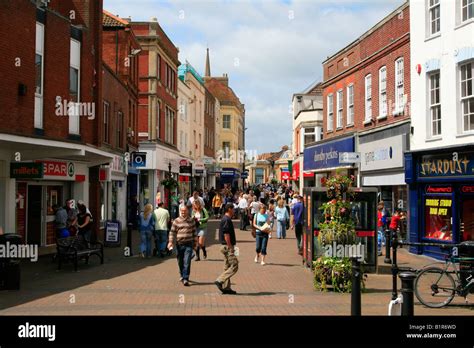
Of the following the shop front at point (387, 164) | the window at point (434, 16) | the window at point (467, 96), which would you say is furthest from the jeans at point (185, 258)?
the window at point (434, 16)

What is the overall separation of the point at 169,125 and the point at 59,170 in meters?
20.6

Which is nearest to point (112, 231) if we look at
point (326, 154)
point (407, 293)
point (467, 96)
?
point (467, 96)

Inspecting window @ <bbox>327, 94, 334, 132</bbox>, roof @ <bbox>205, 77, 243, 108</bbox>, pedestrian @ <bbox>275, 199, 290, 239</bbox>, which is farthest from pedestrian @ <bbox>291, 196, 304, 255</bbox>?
roof @ <bbox>205, 77, 243, 108</bbox>

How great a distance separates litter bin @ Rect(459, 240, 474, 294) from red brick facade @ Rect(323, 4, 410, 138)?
9.60m

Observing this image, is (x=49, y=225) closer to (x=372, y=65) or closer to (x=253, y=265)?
(x=253, y=265)

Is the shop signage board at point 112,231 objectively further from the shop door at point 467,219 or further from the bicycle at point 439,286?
the bicycle at point 439,286

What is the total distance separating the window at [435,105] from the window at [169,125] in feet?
75.1

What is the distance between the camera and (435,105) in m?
17.5

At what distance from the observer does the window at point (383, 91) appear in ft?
72.0

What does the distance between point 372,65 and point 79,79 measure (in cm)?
1190

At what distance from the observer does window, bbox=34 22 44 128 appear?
16359 mm

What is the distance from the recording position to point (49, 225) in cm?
1908

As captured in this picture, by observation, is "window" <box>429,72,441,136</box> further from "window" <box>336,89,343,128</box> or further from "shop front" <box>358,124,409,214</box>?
"window" <box>336,89,343,128</box>
